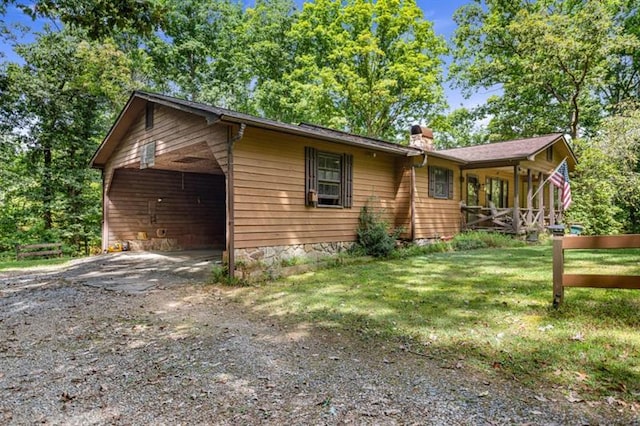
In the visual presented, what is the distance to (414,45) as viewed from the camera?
23.5 metres

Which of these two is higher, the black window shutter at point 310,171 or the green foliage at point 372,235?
the black window shutter at point 310,171

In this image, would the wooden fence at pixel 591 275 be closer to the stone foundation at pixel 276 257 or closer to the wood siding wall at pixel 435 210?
the stone foundation at pixel 276 257

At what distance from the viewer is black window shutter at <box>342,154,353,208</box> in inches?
373

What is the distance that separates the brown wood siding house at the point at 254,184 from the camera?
7379mm

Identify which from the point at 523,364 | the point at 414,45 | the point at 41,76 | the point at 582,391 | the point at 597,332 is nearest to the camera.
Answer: the point at 582,391

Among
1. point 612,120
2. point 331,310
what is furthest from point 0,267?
point 612,120

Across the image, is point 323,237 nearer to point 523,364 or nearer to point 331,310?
point 331,310

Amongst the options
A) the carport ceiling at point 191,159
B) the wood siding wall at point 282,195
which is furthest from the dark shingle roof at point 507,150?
the carport ceiling at point 191,159

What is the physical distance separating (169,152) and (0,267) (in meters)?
5.77

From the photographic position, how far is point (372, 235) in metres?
9.66

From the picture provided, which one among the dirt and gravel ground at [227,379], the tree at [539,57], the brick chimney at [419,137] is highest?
the tree at [539,57]

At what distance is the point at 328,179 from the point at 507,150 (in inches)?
348

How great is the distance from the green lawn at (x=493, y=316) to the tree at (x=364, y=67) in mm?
17005

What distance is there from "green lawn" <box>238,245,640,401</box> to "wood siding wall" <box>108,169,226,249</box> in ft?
25.2
